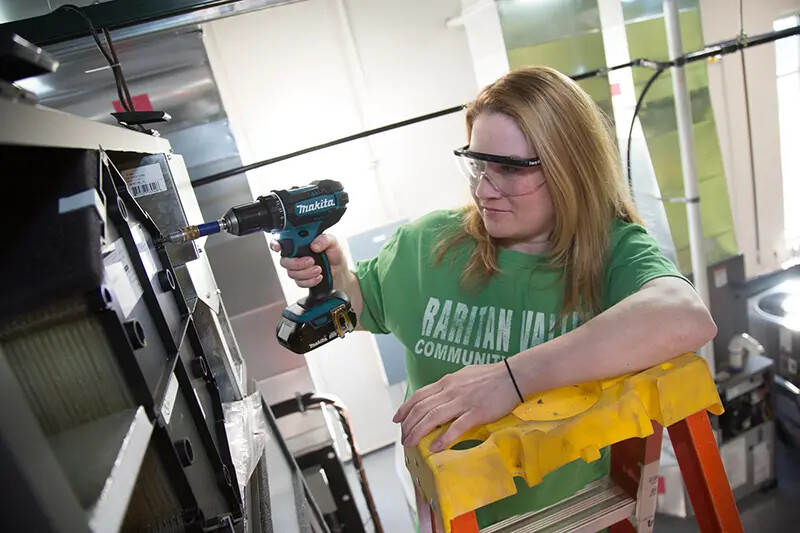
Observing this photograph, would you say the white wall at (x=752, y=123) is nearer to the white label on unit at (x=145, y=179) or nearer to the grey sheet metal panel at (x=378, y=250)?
the grey sheet metal panel at (x=378, y=250)

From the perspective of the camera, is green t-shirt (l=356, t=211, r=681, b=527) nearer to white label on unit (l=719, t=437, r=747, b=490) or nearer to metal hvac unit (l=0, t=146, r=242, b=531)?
metal hvac unit (l=0, t=146, r=242, b=531)

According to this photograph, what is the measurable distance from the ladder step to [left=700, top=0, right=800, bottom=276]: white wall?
2.89 metres

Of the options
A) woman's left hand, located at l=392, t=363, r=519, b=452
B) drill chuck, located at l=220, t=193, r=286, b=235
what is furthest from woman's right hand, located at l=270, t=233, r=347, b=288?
woman's left hand, located at l=392, t=363, r=519, b=452

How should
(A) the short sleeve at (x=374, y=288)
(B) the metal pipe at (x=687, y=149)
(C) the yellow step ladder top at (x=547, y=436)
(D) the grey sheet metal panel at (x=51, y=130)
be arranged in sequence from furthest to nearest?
(B) the metal pipe at (x=687, y=149)
(A) the short sleeve at (x=374, y=288)
(C) the yellow step ladder top at (x=547, y=436)
(D) the grey sheet metal panel at (x=51, y=130)

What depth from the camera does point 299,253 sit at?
114 centimetres

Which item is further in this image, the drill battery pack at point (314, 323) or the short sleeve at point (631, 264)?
the drill battery pack at point (314, 323)

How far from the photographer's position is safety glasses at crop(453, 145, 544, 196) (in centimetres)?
100

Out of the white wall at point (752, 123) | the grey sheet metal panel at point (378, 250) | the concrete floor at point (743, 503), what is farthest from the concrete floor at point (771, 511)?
the grey sheet metal panel at point (378, 250)

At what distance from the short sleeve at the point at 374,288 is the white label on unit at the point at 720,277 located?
6.32 feet

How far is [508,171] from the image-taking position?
104cm

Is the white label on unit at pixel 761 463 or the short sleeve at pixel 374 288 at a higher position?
the short sleeve at pixel 374 288

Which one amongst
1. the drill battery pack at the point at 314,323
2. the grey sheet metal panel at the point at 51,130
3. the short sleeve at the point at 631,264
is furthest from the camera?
the drill battery pack at the point at 314,323

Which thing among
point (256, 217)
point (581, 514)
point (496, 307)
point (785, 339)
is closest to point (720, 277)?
point (785, 339)

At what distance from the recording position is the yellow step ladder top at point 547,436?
63cm
